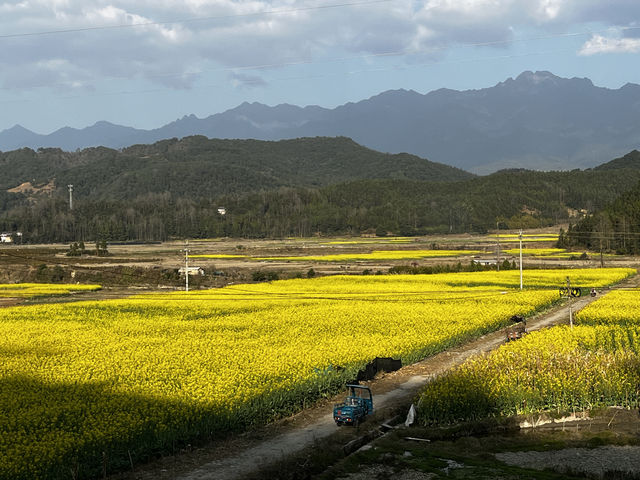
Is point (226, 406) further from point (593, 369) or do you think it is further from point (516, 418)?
point (593, 369)

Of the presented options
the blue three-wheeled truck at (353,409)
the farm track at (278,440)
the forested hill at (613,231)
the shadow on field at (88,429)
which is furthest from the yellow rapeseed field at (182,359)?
the forested hill at (613,231)

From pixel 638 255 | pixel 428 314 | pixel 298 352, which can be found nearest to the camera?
pixel 298 352

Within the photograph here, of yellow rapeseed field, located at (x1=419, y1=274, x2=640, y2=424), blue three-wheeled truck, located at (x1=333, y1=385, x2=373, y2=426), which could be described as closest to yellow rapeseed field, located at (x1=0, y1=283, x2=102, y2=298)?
blue three-wheeled truck, located at (x1=333, y1=385, x2=373, y2=426)

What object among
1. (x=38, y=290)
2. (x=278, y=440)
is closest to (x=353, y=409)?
(x=278, y=440)

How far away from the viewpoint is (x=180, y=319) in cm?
4459

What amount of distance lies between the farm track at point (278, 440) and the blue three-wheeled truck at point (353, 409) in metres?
0.29

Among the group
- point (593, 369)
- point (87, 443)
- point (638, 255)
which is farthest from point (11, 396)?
point (638, 255)

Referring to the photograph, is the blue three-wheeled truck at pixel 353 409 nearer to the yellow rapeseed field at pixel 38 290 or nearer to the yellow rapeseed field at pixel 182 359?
the yellow rapeseed field at pixel 182 359

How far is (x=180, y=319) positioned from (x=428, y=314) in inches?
628

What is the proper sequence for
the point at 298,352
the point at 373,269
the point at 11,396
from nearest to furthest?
the point at 11,396 → the point at 298,352 → the point at 373,269

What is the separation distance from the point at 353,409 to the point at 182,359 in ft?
34.2

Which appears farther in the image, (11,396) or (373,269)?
→ (373,269)

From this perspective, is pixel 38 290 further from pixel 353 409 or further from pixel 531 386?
pixel 531 386

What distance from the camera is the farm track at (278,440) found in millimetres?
17359
